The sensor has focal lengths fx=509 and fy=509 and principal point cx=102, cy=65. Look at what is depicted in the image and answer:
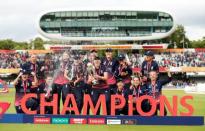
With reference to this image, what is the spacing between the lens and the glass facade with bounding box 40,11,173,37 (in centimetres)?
6944

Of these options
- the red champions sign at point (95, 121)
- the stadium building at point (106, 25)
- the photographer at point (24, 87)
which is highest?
the stadium building at point (106, 25)

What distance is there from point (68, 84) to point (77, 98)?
1.45 ft

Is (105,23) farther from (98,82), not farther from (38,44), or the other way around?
(98,82)

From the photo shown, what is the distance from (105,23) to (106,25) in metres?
0.31

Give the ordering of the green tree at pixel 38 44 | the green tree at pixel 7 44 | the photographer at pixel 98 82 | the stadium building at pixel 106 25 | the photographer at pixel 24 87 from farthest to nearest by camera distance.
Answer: the green tree at pixel 7 44 → the green tree at pixel 38 44 → the stadium building at pixel 106 25 → the photographer at pixel 24 87 → the photographer at pixel 98 82

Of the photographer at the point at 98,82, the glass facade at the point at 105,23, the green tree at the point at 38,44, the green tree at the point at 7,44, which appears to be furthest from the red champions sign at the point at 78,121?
the green tree at the point at 7,44

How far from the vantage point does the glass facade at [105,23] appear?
69438mm

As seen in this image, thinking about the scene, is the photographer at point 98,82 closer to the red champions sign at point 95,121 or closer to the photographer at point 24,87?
the red champions sign at point 95,121

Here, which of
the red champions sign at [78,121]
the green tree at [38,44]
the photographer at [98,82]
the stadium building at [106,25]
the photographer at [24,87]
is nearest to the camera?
the red champions sign at [78,121]

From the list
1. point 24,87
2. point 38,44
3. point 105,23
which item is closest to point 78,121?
point 24,87

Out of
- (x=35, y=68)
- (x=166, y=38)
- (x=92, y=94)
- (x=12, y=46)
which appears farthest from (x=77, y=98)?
(x=12, y=46)

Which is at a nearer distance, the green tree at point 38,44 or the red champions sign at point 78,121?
the red champions sign at point 78,121

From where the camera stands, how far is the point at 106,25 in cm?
6925

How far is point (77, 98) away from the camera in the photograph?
13453 mm
